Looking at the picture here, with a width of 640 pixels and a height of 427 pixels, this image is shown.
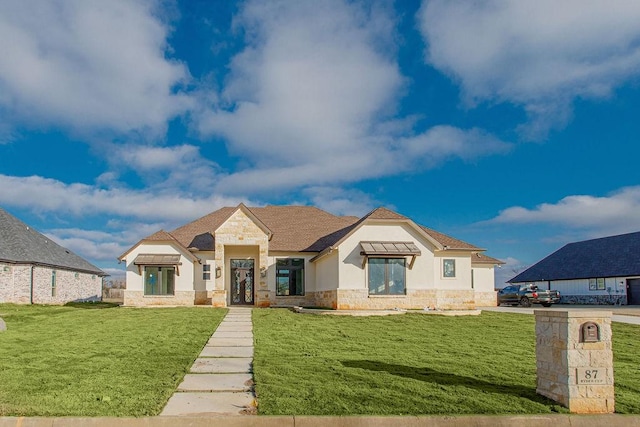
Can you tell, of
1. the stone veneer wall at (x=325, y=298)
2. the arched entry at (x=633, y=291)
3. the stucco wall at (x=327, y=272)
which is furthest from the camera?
the arched entry at (x=633, y=291)

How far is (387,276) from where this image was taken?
22469 millimetres

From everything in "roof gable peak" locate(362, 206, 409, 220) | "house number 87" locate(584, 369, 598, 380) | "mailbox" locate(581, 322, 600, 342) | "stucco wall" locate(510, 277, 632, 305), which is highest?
"roof gable peak" locate(362, 206, 409, 220)

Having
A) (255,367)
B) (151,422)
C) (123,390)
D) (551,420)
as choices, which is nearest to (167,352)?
(255,367)

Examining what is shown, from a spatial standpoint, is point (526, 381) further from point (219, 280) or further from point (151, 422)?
point (219, 280)

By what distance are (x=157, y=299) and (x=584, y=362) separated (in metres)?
22.5

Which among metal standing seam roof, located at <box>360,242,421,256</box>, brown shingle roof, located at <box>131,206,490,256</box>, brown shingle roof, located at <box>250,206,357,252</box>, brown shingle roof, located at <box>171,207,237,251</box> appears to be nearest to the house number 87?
metal standing seam roof, located at <box>360,242,421,256</box>

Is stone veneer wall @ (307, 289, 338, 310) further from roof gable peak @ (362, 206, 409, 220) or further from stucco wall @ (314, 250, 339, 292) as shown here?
roof gable peak @ (362, 206, 409, 220)

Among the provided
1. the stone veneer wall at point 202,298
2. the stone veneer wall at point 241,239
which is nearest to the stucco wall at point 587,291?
the stone veneer wall at point 241,239

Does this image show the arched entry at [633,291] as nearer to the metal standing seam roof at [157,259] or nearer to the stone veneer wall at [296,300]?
the stone veneer wall at [296,300]

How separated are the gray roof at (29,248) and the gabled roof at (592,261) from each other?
37.9 meters

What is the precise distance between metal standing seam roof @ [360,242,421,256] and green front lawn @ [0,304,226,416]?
8111 mm

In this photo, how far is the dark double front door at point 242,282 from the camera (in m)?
28.1

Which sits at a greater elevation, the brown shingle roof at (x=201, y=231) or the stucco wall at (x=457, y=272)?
the brown shingle roof at (x=201, y=231)

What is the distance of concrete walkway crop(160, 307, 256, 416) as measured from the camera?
6539mm
